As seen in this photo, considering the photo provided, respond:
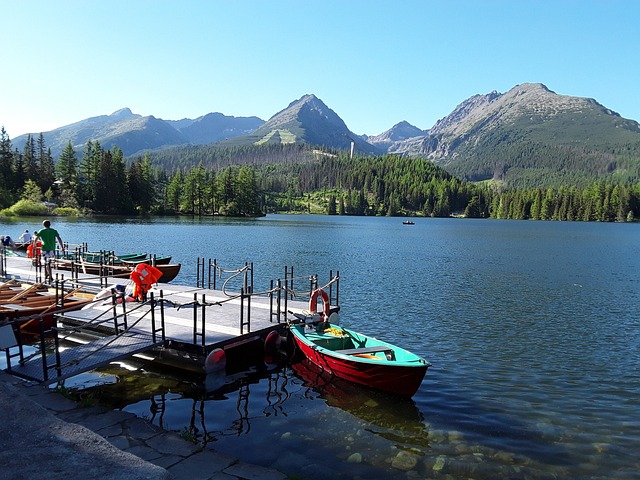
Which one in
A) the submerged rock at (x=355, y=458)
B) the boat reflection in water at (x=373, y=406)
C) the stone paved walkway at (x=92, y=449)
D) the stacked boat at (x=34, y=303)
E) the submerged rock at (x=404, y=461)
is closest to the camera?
the stone paved walkway at (x=92, y=449)

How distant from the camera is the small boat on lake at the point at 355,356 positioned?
47.5 ft

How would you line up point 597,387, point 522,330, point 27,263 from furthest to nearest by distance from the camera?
1. point 27,263
2. point 522,330
3. point 597,387

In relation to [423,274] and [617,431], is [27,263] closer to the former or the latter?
[423,274]

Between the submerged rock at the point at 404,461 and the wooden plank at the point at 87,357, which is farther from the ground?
the wooden plank at the point at 87,357

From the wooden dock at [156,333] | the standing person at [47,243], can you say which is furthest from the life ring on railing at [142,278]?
the standing person at [47,243]

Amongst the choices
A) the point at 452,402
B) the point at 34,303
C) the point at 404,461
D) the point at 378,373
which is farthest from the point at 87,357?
the point at 452,402

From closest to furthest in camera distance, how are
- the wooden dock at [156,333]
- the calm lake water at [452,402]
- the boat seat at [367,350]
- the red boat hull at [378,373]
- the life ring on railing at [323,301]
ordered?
the calm lake water at [452,402]
the wooden dock at [156,333]
the red boat hull at [378,373]
the boat seat at [367,350]
the life ring on railing at [323,301]

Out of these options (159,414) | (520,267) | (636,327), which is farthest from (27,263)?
(520,267)

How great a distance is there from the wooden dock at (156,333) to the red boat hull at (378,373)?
298 centimetres

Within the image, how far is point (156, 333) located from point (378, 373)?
7674 mm

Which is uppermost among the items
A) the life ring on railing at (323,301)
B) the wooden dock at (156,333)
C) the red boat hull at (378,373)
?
the life ring on railing at (323,301)

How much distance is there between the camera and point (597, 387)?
16.8 meters

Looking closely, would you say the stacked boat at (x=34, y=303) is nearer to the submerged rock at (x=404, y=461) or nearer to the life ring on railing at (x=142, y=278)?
the life ring on railing at (x=142, y=278)

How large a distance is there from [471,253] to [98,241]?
50.8 metres
